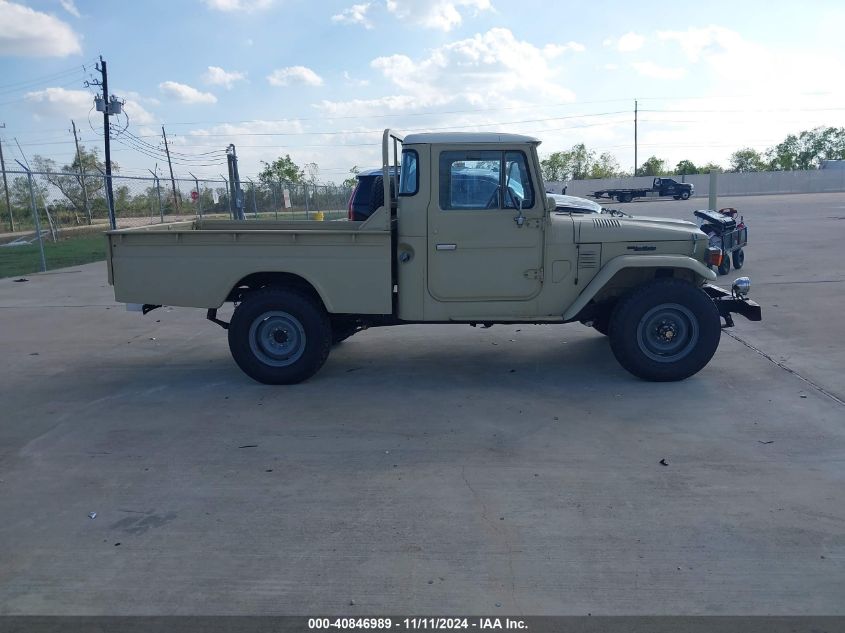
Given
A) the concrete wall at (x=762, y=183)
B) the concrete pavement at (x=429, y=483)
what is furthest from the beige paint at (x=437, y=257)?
the concrete wall at (x=762, y=183)

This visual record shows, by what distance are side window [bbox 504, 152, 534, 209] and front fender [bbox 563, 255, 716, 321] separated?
35.2 inches

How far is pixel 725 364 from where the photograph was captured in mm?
7594

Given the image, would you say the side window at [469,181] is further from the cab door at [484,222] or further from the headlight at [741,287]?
the headlight at [741,287]

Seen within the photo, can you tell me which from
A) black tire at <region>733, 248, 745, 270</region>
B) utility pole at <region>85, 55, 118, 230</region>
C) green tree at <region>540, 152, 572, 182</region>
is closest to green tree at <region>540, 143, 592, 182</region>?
green tree at <region>540, 152, 572, 182</region>

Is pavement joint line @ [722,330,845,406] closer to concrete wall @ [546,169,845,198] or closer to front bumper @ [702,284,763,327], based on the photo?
front bumper @ [702,284,763,327]

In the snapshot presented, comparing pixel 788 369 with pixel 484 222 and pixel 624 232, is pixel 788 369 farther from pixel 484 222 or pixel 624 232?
pixel 484 222

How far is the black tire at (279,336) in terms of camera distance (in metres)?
7.05

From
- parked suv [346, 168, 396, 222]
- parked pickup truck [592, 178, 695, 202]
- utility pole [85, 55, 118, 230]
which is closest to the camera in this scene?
parked suv [346, 168, 396, 222]

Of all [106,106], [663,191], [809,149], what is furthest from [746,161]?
[106,106]

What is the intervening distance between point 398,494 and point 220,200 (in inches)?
882

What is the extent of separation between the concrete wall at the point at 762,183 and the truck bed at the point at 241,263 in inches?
2255

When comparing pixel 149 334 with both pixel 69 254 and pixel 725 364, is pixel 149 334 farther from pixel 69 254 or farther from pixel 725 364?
pixel 69 254

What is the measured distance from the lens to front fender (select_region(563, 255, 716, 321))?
678 centimetres

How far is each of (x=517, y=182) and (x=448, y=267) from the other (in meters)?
0.97
